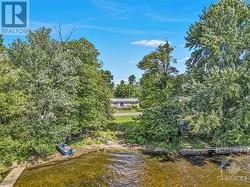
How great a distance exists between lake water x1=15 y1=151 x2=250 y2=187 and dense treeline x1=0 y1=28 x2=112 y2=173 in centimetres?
244

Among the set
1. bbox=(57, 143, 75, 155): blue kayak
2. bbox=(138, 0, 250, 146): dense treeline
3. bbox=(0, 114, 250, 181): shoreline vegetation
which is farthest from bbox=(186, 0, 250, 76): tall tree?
bbox=(57, 143, 75, 155): blue kayak

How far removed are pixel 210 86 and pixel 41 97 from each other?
14022 millimetres

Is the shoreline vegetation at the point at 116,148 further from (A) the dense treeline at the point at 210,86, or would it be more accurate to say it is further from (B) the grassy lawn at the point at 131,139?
(A) the dense treeline at the point at 210,86

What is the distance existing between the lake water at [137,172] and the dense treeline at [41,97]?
2439mm

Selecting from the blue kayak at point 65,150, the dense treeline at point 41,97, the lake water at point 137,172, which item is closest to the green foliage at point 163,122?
the lake water at point 137,172

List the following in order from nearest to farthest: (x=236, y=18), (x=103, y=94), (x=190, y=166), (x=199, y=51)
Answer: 1. (x=190, y=166)
2. (x=236, y=18)
3. (x=199, y=51)
4. (x=103, y=94)

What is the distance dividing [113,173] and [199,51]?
47.1 feet

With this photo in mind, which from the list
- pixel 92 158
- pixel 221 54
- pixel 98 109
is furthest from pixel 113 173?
pixel 221 54

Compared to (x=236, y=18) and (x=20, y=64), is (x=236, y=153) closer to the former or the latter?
(x=236, y=18)

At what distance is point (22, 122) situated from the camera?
20016 mm

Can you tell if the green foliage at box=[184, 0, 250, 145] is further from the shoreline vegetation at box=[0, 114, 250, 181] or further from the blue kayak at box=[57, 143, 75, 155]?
the blue kayak at box=[57, 143, 75, 155]

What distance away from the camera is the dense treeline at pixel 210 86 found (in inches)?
853

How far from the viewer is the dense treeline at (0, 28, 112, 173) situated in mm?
18098

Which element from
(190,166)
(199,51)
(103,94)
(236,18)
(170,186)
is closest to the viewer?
(170,186)
